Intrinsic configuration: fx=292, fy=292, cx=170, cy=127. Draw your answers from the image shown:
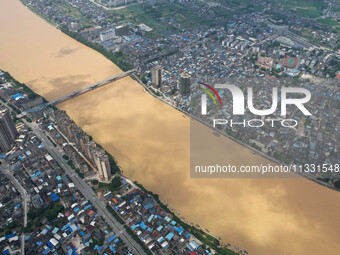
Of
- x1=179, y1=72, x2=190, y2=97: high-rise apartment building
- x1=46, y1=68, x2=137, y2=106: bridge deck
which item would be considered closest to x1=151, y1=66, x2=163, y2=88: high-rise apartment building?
x1=179, y1=72, x2=190, y2=97: high-rise apartment building

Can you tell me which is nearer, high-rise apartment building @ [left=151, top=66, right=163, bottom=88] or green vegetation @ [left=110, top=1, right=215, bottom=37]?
high-rise apartment building @ [left=151, top=66, right=163, bottom=88]

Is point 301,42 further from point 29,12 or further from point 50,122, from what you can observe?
point 29,12

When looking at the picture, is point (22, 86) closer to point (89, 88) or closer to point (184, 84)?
point (89, 88)

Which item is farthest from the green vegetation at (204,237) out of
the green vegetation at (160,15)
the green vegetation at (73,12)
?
the green vegetation at (73,12)

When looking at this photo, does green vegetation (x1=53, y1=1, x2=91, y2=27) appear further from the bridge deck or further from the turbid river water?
the bridge deck

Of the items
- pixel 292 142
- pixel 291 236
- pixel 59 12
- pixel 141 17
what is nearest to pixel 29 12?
pixel 59 12

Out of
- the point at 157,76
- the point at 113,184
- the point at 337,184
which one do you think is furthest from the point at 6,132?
the point at 337,184
